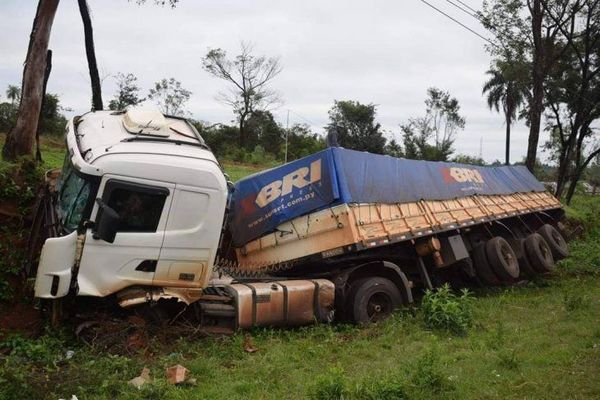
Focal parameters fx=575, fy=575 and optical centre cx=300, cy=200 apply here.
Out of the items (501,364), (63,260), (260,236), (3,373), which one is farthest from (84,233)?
(501,364)

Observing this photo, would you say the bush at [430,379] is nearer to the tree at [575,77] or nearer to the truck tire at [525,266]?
the truck tire at [525,266]

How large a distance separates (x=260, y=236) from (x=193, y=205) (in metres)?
2.34

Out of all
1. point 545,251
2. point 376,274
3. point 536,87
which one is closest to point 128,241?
point 376,274

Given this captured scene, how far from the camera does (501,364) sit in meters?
5.80

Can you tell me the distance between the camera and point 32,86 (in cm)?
1020

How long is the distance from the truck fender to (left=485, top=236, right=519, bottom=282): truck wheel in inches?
104

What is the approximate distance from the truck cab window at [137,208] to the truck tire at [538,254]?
336 inches

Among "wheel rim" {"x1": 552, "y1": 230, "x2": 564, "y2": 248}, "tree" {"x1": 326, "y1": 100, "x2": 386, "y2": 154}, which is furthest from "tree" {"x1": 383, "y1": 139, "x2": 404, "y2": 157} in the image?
"wheel rim" {"x1": 552, "y1": 230, "x2": 564, "y2": 248}

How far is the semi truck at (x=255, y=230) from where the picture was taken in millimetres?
6121

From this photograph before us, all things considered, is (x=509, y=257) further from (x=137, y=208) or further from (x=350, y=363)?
(x=137, y=208)

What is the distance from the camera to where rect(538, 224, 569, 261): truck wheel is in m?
13.1

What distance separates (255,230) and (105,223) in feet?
10.7

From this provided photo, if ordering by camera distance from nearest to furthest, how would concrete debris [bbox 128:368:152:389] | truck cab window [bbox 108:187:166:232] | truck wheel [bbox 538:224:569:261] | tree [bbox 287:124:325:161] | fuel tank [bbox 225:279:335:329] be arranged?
concrete debris [bbox 128:368:152:389]
truck cab window [bbox 108:187:166:232]
fuel tank [bbox 225:279:335:329]
truck wheel [bbox 538:224:569:261]
tree [bbox 287:124:325:161]

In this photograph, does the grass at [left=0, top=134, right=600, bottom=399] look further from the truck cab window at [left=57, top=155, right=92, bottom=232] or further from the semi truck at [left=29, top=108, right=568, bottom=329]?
the truck cab window at [left=57, top=155, right=92, bottom=232]
